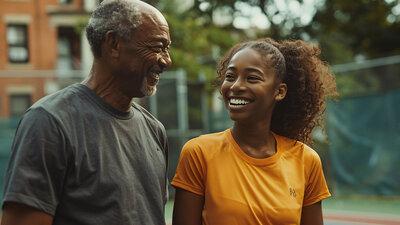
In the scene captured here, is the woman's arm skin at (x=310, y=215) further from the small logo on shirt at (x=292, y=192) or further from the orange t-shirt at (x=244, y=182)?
the small logo on shirt at (x=292, y=192)

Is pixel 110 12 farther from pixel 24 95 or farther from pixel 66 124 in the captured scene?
pixel 24 95

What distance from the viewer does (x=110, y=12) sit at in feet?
7.77

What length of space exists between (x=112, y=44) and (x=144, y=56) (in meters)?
0.15

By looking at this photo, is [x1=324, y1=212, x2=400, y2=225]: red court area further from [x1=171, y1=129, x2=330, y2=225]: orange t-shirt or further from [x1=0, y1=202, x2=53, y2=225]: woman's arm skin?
[x1=0, y1=202, x2=53, y2=225]: woman's arm skin

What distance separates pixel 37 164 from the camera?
2.05 m

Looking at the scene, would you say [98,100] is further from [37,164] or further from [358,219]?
[358,219]

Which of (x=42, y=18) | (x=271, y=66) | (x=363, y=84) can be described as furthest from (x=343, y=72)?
(x=42, y=18)

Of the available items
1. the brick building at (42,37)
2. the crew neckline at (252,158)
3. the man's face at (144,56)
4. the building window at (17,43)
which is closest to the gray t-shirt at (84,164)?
the man's face at (144,56)

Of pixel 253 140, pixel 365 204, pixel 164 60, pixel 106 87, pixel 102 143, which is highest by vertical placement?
pixel 164 60

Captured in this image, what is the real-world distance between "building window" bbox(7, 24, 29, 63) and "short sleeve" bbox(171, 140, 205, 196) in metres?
19.3

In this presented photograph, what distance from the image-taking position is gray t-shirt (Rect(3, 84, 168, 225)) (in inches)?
80.7

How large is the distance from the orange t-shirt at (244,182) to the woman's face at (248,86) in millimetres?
179

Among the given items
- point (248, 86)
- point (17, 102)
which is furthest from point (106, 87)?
point (17, 102)

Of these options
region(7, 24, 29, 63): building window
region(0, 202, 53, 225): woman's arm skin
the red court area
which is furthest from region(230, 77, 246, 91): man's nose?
region(7, 24, 29, 63): building window
